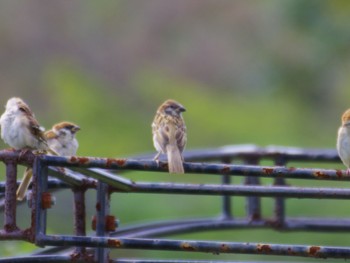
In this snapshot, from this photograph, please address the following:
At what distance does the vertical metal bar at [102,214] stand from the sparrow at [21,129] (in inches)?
38.5

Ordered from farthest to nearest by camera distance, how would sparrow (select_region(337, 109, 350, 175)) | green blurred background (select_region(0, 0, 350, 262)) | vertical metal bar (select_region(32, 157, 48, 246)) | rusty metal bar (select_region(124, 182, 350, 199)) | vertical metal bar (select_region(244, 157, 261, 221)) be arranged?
green blurred background (select_region(0, 0, 350, 262)) → vertical metal bar (select_region(244, 157, 261, 221)) → sparrow (select_region(337, 109, 350, 175)) → rusty metal bar (select_region(124, 182, 350, 199)) → vertical metal bar (select_region(32, 157, 48, 246))

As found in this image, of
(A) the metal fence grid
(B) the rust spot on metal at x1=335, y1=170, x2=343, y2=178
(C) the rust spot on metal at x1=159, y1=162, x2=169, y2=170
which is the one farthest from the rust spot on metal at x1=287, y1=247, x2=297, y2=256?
(C) the rust spot on metal at x1=159, y1=162, x2=169, y2=170

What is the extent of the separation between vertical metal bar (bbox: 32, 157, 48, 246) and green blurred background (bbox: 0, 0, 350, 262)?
1023 centimetres

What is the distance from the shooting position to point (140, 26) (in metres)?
→ 25.9

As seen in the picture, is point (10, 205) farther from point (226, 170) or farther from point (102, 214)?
point (226, 170)

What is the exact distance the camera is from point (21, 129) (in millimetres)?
8070

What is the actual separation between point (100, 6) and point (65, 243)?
22.8 metres

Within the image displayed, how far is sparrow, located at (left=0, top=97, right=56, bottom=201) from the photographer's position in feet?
26.2

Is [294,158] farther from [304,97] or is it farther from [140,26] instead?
[140,26]

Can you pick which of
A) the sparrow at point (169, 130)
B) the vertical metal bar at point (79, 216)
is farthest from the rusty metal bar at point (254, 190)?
the sparrow at point (169, 130)

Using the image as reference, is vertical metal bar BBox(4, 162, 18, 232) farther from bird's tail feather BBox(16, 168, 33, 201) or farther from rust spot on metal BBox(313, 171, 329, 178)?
rust spot on metal BBox(313, 171, 329, 178)

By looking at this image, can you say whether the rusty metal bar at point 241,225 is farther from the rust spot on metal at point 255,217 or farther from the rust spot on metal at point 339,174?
the rust spot on metal at point 339,174

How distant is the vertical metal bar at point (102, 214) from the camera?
6742 millimetres

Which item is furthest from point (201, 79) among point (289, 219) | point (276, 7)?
point (289, 219)
